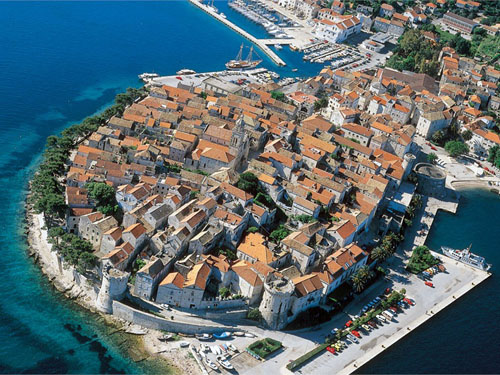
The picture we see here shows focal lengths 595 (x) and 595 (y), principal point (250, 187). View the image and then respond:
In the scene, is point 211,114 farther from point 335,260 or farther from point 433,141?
point 433,141

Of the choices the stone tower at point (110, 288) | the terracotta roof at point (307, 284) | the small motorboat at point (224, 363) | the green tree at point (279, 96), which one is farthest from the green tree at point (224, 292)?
the green tree at point (279, 96)

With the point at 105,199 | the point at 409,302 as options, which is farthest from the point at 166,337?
the point at 409,302

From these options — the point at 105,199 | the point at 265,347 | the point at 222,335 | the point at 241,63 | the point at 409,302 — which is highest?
the point at 241,63

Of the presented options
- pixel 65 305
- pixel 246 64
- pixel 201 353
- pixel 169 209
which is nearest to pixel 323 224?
pixel 169 209

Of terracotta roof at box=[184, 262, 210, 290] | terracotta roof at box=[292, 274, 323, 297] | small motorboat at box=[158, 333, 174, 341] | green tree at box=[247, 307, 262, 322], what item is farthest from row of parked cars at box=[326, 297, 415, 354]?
small motorboat at box=[158, 333, 174, 341]

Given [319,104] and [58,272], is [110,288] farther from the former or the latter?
[319,104]

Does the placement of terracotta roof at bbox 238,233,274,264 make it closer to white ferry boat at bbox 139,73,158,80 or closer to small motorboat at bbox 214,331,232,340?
small motorboat at bbox 214,331,232,340
